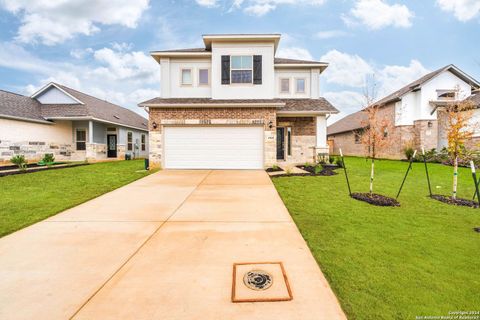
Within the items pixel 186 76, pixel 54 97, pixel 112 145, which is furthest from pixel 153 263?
pixel 54 97

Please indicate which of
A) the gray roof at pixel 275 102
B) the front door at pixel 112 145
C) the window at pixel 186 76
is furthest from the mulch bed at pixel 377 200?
the front door at pixel 112 145

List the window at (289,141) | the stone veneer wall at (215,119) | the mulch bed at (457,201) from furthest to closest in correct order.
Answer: the window at (289,141), the stone veneer wall at (215,119), the mulch bed at (457,201)

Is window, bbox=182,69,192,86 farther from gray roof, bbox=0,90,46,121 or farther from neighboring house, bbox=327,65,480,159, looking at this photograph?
neighboring house, bbox=327,65,480,159

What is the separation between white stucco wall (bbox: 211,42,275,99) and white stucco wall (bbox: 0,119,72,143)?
1392 centimetres

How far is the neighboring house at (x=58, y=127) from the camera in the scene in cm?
1592

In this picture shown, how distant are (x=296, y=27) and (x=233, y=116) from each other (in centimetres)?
811

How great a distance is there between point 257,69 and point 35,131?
1674 cm

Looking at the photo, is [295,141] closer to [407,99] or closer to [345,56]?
[407,99]

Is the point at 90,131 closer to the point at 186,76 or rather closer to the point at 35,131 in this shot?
the point at 35,131

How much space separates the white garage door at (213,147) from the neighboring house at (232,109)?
54 millimetres

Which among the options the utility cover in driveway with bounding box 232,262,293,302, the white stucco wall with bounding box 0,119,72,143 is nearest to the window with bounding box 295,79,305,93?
the utility cover in driveway with bounding box 232,262,293,302

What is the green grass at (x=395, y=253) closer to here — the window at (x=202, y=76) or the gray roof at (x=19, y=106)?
the window at (x=202, y=76)

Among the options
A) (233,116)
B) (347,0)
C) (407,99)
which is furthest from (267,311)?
(407,99)

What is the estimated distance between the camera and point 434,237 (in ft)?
12.9
